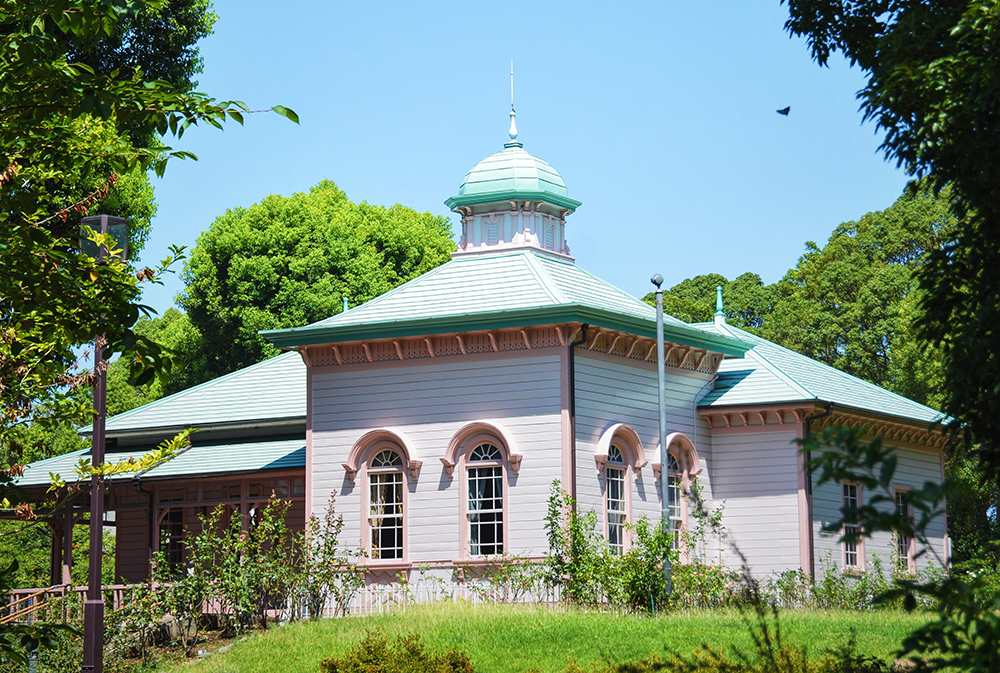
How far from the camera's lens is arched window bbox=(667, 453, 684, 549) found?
2416cm

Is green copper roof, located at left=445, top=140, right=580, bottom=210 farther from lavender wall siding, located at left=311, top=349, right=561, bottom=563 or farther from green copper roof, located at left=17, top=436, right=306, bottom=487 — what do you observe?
green copper roof, located at left=17, top=436, right=306, bottom=487

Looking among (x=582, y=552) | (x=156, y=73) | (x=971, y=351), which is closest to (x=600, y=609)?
(x=582, y=552)

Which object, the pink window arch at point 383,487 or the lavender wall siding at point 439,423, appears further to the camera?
the pink window arch at point 383,487

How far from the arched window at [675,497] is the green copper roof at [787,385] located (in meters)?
1.50

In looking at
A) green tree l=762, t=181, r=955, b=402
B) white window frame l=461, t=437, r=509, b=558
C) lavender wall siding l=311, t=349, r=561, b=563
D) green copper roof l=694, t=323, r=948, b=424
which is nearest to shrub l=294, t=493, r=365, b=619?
lavender wall siding l=311, t=349, r=561, b=563

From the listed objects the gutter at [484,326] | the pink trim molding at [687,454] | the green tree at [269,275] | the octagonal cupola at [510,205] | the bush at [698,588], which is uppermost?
the green tree at [269,275]

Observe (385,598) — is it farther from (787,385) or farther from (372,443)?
(787,385)

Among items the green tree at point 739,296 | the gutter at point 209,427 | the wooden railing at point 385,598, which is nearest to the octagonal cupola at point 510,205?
the gutter at point 209,427

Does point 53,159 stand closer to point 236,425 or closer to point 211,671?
point 211,671

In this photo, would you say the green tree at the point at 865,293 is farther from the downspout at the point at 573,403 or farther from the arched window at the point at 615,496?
the downspout at the point at 573,403

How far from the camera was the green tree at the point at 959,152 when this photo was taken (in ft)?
32.3

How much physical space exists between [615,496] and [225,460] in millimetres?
8925

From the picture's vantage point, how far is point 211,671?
17.5 meters

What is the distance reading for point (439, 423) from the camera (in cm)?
2281
